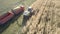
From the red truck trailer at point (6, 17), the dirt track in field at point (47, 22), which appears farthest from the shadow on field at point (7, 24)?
the dirt track in field at point (47, 22)

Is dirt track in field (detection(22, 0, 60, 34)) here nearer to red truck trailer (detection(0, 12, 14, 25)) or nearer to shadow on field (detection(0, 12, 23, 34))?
shadow on field (detection(0, 12, 23, 34))

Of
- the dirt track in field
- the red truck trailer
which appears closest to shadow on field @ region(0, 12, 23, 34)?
the red truck trailer

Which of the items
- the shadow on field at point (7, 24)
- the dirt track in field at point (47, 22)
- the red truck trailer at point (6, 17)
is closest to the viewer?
the dirt track in field at point (47, 22)


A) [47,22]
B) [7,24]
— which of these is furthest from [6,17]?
[47,22]

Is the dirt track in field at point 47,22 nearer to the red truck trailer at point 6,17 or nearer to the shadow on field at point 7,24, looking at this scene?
the shadow on field at point 7,24

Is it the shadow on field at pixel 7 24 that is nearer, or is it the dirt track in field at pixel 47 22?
the dirt track in field at pixel 47 22

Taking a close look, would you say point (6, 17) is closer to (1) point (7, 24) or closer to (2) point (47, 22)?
(1) point (7, 24)

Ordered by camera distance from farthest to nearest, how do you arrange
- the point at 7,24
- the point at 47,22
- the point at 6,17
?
1. the point at 6,17
2. the point at 7,24
3. the point at 47,22

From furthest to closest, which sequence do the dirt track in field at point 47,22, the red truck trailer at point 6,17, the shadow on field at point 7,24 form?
the red truck trailer at point 6,17
the shadow on field at point 7,24
the dirt track in field at point 47,22

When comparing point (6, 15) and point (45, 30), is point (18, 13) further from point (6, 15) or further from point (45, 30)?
point (45, 30)

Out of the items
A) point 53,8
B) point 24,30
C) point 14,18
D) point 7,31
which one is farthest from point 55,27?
point 14,18

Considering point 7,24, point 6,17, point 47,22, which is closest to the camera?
point 47,22

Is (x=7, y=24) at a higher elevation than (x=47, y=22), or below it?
higher

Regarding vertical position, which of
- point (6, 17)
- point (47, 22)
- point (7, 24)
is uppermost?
point (6, 17)
